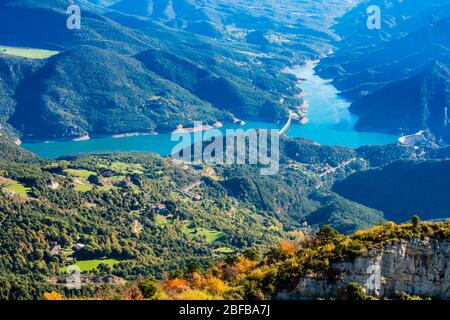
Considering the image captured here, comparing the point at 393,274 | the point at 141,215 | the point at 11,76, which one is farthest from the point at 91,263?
the point at 11,76

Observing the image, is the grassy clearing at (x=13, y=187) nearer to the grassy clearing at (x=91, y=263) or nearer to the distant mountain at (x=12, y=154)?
→ the grassy clearing at (x=91, y=263)

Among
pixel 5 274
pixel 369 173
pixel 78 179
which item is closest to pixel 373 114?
pixel 369 173

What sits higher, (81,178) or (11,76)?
(11,76)

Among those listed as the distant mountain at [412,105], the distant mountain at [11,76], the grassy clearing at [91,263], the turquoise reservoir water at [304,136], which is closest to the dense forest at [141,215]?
the grassy clearing at [91,263]

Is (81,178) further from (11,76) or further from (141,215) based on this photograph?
(11,76)

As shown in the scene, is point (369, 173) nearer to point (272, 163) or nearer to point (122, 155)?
point (272, 163)

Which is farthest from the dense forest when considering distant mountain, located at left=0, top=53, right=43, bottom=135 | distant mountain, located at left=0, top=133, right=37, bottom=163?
distant mountain, located at left=0, top=53, right=43, bottom=135
